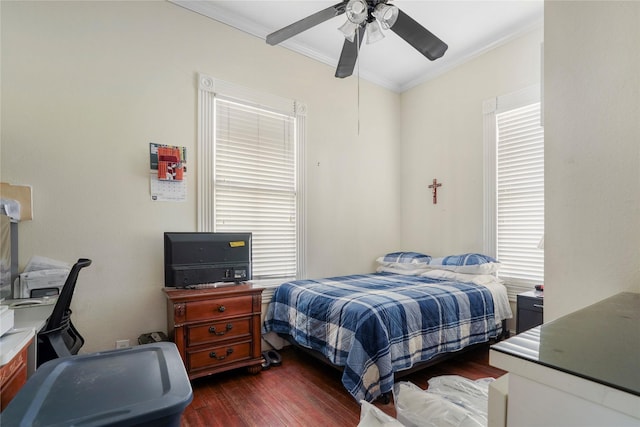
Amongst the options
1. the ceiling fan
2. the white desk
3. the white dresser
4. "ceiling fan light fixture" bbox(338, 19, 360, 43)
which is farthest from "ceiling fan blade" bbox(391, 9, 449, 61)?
the white desk

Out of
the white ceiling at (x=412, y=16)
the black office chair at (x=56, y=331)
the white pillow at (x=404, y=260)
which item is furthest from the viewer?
the white pillow at (x=404, y=260)

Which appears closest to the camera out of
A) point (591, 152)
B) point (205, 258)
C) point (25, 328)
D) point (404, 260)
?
point (591, 152)

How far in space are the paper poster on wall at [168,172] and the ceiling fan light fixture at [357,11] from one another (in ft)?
5.74

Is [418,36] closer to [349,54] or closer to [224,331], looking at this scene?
[349,54]

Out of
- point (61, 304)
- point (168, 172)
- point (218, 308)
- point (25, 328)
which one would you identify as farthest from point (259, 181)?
point (25, 328)

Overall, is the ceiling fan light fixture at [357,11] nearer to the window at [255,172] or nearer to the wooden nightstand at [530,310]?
the window at [255,172]

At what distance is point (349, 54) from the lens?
7.72 feet

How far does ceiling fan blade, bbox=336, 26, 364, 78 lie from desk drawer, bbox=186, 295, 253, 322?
201 cm

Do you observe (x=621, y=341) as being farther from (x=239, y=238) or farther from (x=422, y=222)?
(x=422, y=222)

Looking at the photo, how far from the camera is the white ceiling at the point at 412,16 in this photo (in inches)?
113

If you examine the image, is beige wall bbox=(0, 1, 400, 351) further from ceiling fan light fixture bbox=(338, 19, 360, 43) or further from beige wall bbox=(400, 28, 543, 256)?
beige wall bbox=(400, 28, 543, 256)

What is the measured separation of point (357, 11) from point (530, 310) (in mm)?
2682

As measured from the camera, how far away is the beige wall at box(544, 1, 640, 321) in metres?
1.04

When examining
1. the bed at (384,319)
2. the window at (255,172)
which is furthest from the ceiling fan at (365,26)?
the bed at (384,319)
